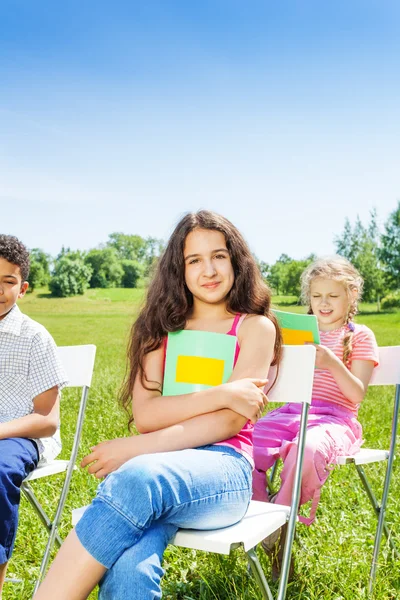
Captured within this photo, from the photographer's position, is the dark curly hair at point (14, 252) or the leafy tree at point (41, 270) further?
the leafy tree at point (41, 270)

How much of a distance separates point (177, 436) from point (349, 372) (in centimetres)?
105

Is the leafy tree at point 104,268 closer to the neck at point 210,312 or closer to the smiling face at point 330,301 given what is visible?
the smiling face at point 330,301

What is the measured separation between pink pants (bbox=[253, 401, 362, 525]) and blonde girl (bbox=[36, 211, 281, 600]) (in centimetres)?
44

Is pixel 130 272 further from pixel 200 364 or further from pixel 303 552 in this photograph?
pixel 200 364

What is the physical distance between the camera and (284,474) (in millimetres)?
2469

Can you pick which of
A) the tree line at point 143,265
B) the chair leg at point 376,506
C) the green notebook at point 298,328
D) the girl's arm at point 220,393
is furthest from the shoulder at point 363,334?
the tree line at point 143,265

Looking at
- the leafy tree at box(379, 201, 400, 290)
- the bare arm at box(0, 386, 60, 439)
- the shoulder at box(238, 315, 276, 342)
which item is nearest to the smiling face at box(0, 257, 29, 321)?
the bare arm at box(0, 386, 60, 439)

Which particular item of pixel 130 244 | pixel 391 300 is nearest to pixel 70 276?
pixel 130 244

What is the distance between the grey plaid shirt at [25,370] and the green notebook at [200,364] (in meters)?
0.63

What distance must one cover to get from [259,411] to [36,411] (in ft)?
3.36

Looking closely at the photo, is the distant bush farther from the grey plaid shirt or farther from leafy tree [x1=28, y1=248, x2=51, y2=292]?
the grey plaid shirt

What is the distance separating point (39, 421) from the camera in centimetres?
258

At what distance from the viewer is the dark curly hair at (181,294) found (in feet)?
7.75

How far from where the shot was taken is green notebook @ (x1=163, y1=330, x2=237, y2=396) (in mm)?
2246
